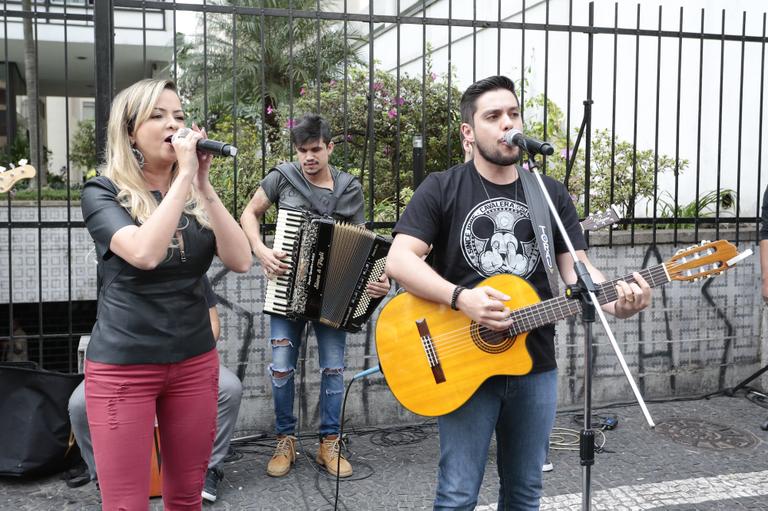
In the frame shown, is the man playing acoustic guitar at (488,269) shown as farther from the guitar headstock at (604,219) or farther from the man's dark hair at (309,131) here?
the man's dark hair at (309,131)

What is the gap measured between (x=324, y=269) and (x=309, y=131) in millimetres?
907

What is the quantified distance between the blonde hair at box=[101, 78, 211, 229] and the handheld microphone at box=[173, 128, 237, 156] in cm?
19

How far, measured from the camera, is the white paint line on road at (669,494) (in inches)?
164

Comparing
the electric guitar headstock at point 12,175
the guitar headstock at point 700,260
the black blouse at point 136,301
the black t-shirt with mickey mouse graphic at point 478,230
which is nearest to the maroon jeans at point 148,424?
the black blouse at point 136,301

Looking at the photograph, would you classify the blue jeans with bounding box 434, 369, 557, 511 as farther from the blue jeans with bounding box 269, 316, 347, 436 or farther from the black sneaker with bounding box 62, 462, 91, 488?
the black sneaker with bounding box 62, 462, 91, 488

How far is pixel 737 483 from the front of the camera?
175 inches

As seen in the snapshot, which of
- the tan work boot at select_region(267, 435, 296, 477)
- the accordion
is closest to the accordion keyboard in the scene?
the accordion

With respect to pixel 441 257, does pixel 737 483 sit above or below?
below

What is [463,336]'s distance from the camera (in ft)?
9.73

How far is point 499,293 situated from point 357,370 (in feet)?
9.83

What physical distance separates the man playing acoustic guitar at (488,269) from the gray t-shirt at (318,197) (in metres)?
1.87

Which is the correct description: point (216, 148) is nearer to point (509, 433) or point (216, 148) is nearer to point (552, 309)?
point (552, 309)

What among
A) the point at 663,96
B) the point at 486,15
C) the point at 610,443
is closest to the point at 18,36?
the point at 486,15

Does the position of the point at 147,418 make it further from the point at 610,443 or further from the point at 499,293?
the point at 610,443
